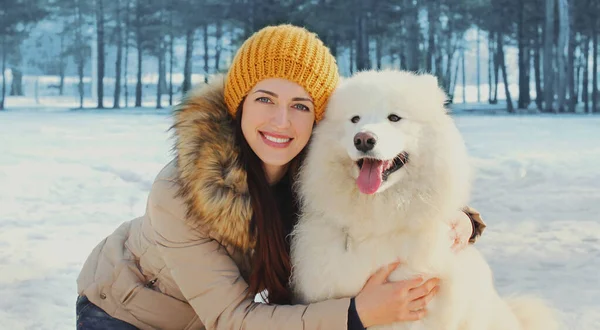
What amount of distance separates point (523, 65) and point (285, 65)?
1870cm

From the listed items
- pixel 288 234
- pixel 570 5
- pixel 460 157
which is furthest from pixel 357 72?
pixel 570 5

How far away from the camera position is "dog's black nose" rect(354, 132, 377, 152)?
5.24 ft

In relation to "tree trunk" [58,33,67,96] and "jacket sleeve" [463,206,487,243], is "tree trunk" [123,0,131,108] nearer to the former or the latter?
"tree trunk" [58,33,67,96]

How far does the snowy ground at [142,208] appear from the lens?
10.6 feet

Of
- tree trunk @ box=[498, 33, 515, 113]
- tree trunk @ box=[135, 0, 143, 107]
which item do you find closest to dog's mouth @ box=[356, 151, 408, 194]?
tree trunk @ box=[498, 33, 515, 113]

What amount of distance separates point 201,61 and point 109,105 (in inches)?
132

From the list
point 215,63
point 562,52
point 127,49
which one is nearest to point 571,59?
point 562,52

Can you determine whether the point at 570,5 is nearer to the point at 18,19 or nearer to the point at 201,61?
the point at 201,61

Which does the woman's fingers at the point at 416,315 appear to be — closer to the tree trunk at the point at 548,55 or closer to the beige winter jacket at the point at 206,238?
the beige winter jacket at the point at 206,238

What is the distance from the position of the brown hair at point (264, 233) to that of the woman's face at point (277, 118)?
0.06m

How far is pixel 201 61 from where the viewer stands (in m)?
18.6

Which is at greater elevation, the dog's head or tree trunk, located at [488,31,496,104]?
tree trunk, located at [488,31,496,104]

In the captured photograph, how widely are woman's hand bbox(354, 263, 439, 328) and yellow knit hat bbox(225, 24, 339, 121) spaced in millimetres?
568

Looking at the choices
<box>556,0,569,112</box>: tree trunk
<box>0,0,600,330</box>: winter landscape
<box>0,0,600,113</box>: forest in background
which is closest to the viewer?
<box>0,0,600,330</box>: winter landscape
